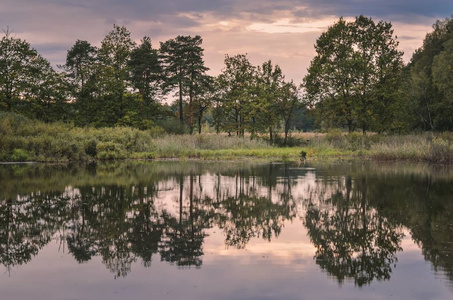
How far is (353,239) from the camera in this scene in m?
10.9

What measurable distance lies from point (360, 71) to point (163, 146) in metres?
23.5

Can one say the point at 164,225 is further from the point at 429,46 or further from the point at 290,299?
the point at 429,46

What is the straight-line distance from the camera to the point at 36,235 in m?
11.2

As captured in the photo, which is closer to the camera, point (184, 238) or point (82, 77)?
point (184, 238)

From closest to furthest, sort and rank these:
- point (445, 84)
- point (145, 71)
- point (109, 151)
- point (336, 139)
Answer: point (109, 151)
point (336, 139)
point (445, 84)
point (145, 71)

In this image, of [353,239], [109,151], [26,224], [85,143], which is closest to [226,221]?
[353,239]

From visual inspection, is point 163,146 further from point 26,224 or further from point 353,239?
point 353,239

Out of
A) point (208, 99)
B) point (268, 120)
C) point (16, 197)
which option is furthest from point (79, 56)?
point (16, 197)

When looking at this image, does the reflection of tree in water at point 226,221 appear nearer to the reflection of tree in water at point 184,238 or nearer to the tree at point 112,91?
the reflection of tree in water at point 184,238

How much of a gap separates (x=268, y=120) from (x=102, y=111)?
22001mm

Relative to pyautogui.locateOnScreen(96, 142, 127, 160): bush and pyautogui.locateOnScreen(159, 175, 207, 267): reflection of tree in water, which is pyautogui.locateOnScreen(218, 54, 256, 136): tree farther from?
pyautogui.locateOnScreen(159, 175, 207, 267): reflection of tree in water

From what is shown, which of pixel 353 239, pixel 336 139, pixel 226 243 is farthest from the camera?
pixel 336 139

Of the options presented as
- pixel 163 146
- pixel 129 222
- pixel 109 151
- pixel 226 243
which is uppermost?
pixel 163 146

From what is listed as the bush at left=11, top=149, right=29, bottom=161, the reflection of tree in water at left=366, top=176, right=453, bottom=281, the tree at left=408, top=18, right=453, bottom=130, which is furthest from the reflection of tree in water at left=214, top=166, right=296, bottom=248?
the tree at left=408, top=18, right=453, bottom=130
